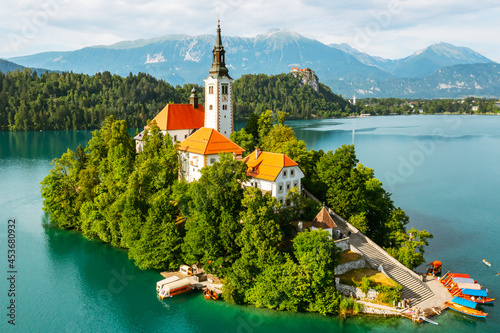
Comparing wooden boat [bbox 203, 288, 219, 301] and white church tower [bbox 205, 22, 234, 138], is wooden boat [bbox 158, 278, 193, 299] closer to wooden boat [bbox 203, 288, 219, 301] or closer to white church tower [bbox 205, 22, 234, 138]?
wooden boat [bbox 203, 288, 219, 301]

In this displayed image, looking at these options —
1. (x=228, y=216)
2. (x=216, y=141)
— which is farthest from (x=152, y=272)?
(x=216, y=141)

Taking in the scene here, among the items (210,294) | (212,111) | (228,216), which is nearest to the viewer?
(210,294)

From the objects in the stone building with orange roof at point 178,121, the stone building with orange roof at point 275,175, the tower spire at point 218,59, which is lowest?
the stone building with orange roof at point 275,175

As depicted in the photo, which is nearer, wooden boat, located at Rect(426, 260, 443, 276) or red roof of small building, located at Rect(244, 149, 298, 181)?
wooden boat, located at Rect(426, 260, 443, 276)

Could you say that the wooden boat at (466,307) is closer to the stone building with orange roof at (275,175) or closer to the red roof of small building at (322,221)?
the red roof of small building at (322,221)

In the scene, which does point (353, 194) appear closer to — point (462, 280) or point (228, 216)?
point (462, 280)

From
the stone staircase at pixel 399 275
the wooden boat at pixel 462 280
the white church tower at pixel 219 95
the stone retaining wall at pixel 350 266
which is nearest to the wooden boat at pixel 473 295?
the wooden boat at pixel 462 280

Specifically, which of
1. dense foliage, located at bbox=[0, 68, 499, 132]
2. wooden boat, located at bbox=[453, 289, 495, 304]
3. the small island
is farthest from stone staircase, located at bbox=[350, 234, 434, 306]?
dense foliage, located at bbox=[0, 68, 499, 132]
